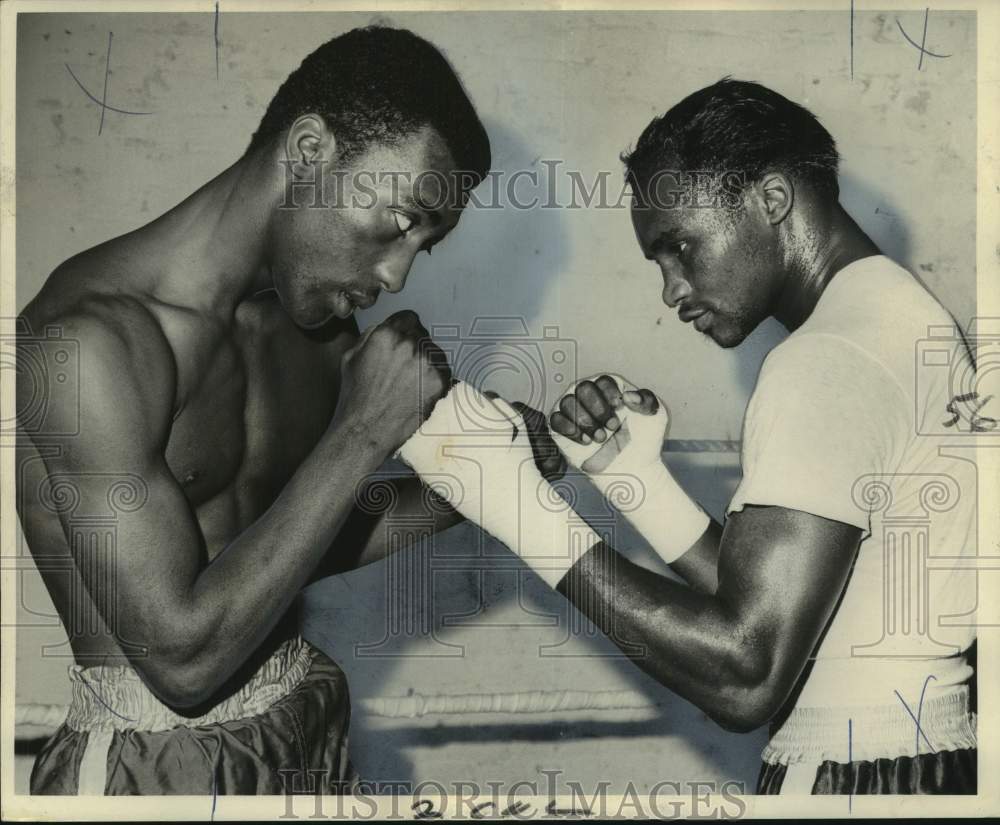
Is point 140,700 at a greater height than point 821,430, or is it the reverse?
point 821,430

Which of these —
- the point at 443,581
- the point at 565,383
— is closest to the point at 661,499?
Result: the point at 565,383

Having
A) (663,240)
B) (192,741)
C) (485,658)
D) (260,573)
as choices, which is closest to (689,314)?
(663,240)

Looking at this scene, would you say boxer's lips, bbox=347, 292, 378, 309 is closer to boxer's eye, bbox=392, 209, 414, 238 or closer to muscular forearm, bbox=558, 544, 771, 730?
boxer's eye, bbox=392, 209, 414, 238

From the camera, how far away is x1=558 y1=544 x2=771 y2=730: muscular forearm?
174 cm

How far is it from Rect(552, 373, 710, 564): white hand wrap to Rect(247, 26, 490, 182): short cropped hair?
0.44 metres

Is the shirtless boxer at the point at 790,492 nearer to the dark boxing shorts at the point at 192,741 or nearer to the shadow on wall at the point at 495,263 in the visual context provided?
the shadow on wall at the point at 495,263

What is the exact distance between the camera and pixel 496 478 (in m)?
1.87

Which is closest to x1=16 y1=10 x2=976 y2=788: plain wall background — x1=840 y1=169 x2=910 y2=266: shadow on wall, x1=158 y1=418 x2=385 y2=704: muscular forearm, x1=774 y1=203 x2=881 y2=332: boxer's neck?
x1=840 y1=169 x2=910 y2=266: shadow on wall

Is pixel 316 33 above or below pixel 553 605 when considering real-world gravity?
above

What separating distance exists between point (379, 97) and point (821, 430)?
78 cm

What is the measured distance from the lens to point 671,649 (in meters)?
1.77

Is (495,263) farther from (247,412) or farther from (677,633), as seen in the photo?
(677,633)

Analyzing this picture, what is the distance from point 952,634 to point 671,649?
47 cm

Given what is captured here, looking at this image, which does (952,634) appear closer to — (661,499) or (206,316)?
(661,499)
